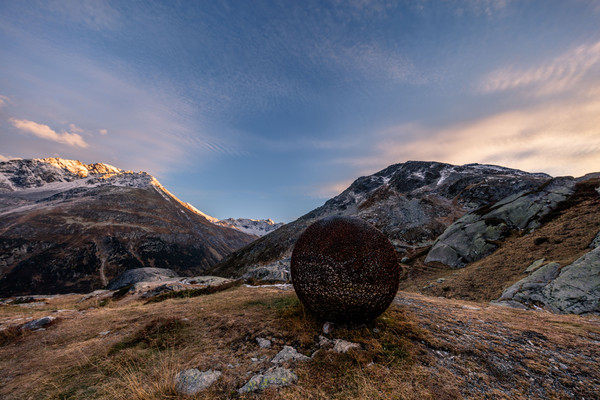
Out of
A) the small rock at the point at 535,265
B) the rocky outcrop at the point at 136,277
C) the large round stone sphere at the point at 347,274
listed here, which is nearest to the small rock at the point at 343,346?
the large round stone sphere at the point at 347,274

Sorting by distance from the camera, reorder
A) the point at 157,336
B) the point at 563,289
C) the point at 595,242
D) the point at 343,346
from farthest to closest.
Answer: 1. the point at 595,242
2. the point at 563,289
3. the point at 157,336
4. the point at 343,346

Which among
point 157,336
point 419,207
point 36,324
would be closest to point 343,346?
point 157,336

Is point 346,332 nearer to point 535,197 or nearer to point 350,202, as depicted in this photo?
point 535,197

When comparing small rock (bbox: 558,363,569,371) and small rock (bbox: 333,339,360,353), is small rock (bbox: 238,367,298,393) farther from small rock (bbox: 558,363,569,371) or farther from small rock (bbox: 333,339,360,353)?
small rock (bbox: 558,363,569,371)

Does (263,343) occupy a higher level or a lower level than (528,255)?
lower

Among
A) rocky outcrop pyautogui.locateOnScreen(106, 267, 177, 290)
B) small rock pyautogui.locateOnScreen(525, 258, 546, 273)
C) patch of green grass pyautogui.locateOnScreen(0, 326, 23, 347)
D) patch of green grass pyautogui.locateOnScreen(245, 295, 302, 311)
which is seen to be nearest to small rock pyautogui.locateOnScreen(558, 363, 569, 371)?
patch of green grass pyautogui.locateOnScreen(245, 295, 302, 311)

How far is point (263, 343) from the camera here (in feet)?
17.7

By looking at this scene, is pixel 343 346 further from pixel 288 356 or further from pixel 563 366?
pixel 563 366

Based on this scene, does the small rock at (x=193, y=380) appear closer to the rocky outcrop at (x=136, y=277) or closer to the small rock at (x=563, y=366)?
the small rock at (x=563, y=366)

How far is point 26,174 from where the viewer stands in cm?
16600

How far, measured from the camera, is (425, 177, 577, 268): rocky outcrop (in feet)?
67.2

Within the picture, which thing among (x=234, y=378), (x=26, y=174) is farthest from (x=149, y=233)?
(x=26, y=174)

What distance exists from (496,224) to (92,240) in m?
112

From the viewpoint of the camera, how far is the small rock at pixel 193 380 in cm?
381
